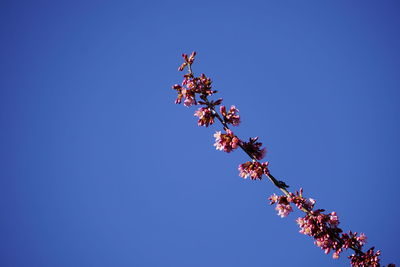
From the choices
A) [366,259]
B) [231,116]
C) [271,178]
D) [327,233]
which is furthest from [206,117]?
[366,259]

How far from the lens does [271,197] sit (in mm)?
4238

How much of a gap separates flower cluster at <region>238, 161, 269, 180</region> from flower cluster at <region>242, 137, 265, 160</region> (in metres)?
0.18

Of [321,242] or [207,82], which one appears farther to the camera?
[207,82]

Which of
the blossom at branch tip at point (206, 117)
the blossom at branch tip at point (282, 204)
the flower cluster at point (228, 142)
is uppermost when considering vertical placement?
the blossom at branch tip at point (206, 117)

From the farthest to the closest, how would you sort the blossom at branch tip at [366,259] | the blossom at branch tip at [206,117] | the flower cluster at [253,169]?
the blossom at branch tip at [206,117], the flower cluster at [253,169], the blossom at branch tip at [366,259]

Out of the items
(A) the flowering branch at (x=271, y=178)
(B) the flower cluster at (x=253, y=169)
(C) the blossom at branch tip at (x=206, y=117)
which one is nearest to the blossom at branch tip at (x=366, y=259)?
(A) the flowering branch at (x=271, y=178)

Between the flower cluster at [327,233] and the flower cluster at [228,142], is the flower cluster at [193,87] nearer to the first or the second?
the flower cluster at [228,142]

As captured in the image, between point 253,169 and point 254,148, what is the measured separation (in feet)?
1.15

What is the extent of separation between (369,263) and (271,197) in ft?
5.19

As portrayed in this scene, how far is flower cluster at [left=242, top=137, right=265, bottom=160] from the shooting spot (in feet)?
14.1

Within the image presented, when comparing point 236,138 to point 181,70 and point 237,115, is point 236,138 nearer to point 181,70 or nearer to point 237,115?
point 237,115

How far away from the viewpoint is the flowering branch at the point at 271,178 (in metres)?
3.98

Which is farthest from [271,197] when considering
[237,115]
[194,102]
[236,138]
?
[194,102]

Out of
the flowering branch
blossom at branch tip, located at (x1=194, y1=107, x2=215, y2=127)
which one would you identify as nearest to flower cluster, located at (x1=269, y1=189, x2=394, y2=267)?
the flowering branch
